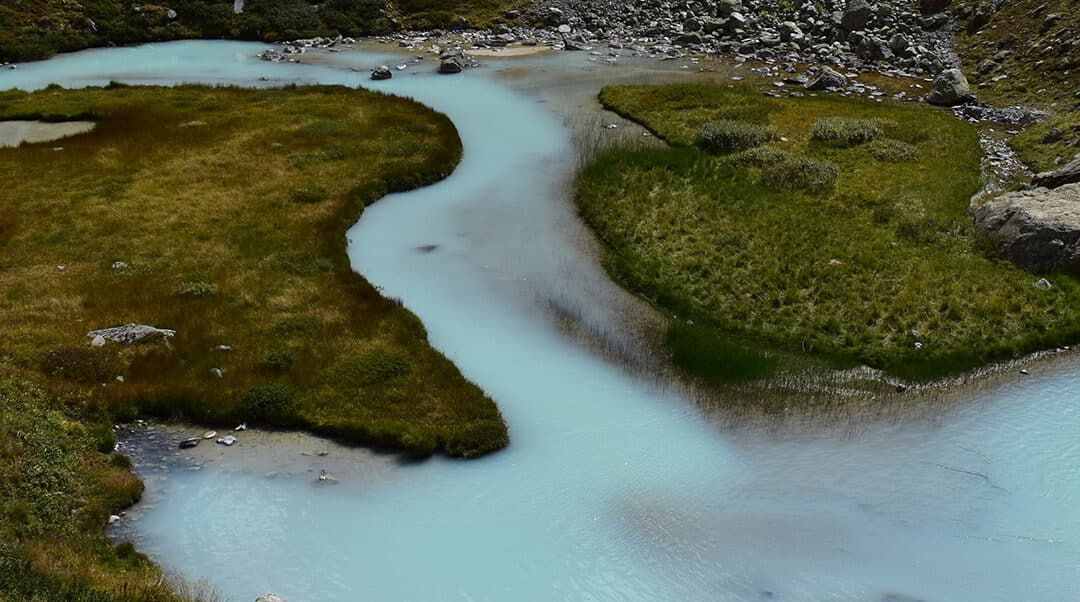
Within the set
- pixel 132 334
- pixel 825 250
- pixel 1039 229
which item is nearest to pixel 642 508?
pixel 825 250

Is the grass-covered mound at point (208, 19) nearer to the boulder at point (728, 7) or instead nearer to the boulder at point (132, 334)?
the boulder at point (728, 7)

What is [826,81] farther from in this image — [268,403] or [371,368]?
[268,403]

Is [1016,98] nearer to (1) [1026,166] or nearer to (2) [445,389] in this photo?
(1) [1026,166]

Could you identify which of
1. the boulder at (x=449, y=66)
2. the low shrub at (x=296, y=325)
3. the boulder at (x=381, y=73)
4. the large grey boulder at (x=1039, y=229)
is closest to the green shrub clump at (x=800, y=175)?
the large grey boulder at (x=1039, y=229)

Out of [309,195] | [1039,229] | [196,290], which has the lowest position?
[196,290]

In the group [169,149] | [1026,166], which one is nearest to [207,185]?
[169,149]

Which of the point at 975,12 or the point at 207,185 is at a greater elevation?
the point at 975,12
